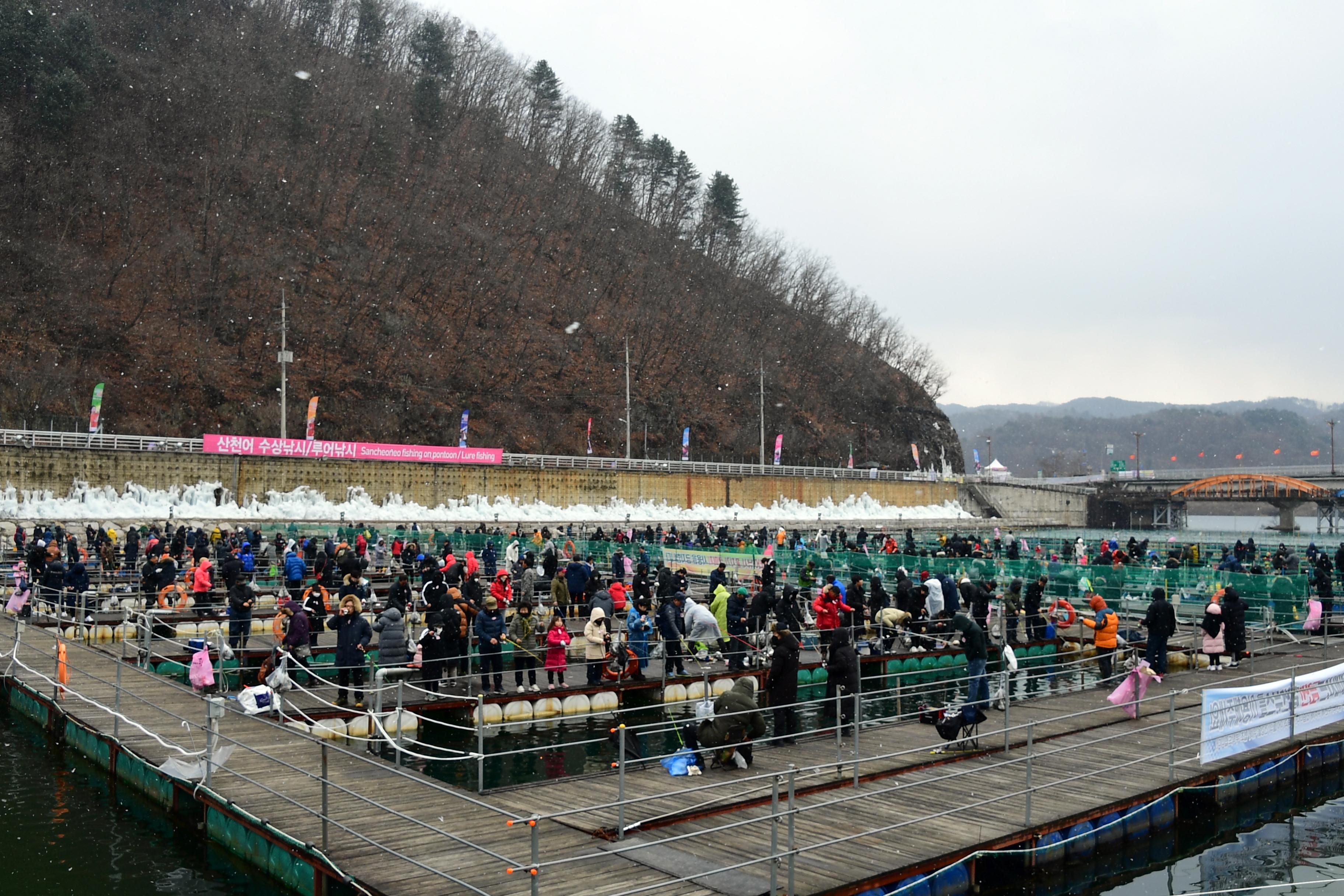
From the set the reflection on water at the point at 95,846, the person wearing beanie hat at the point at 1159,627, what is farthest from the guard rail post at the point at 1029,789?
the reflection on water at the point at 95,846

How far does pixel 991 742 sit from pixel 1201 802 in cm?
286

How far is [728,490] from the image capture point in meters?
75.9

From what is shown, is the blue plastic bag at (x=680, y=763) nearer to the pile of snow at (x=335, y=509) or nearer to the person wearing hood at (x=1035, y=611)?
the person wearing hood at (x=1035, y=611)

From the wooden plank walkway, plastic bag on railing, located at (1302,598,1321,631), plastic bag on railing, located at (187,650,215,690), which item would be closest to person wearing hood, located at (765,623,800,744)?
the wooden plank walkway

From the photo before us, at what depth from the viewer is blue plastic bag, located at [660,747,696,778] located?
12.4 meters

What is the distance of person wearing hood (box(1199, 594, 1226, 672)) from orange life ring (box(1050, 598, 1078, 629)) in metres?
4.84

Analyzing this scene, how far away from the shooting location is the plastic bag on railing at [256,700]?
15.1 metres

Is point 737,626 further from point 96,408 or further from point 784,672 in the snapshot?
point 96,408

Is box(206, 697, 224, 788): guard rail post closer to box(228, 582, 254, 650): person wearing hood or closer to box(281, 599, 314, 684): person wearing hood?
box(281, 599, 314, 684): person wearing hood

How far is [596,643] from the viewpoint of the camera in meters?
18.5

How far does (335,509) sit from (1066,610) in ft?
133

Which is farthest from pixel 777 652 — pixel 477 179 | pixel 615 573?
pixel 477 179

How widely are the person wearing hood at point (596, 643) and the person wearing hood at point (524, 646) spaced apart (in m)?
0.99

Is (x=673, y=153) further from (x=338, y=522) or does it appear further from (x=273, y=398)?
(x=338, y=522)
